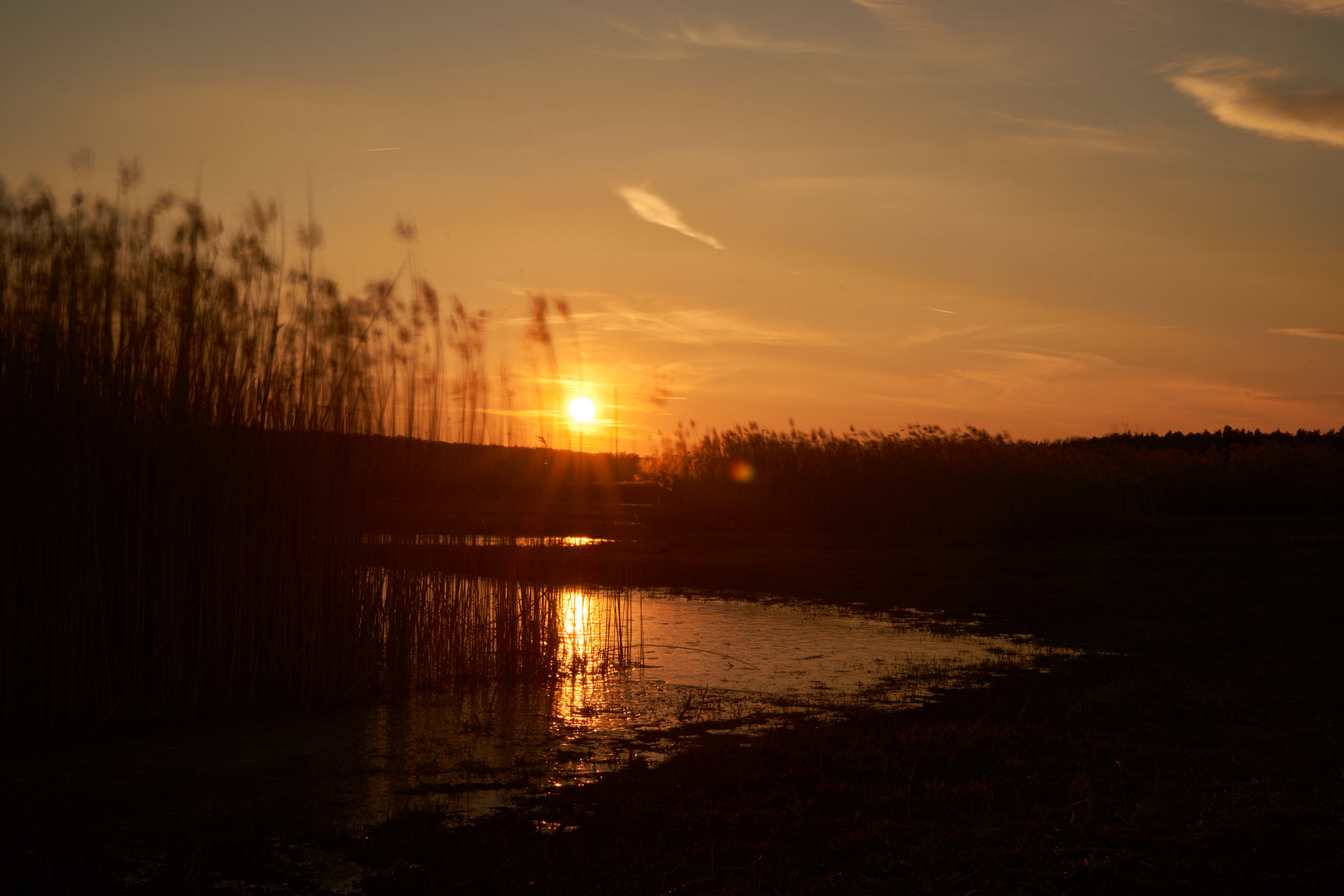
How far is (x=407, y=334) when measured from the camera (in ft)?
23.2

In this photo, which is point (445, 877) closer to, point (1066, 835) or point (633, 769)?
point (633, 769)

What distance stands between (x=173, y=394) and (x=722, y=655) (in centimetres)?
453

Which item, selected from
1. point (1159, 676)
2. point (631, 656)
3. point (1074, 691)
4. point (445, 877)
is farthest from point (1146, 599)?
point (445, 877)

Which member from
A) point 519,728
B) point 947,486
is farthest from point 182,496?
point 947,486

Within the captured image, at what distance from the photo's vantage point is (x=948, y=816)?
13.3 feet

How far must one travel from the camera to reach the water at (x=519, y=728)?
4473 millimetres

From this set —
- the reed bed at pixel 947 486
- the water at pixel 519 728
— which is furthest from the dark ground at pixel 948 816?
the reed bed at pixel 947 486

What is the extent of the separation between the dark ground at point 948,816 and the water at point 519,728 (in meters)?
0.33

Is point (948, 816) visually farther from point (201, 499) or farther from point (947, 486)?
point (947, 486)

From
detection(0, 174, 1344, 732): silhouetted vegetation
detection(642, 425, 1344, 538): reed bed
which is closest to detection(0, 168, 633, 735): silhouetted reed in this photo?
detection(0, 174, 1344, 732): silhouetted vegetation

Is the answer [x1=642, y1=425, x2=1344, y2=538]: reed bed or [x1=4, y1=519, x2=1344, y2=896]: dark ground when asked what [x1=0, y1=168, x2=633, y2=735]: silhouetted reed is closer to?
[x1=4, y1=519, x2=1344, y2=896]: dark ground

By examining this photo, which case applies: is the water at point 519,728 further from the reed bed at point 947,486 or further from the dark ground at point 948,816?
the reed bed at point 947,486

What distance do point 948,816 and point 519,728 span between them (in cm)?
265

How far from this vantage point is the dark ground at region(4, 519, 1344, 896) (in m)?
3.49
